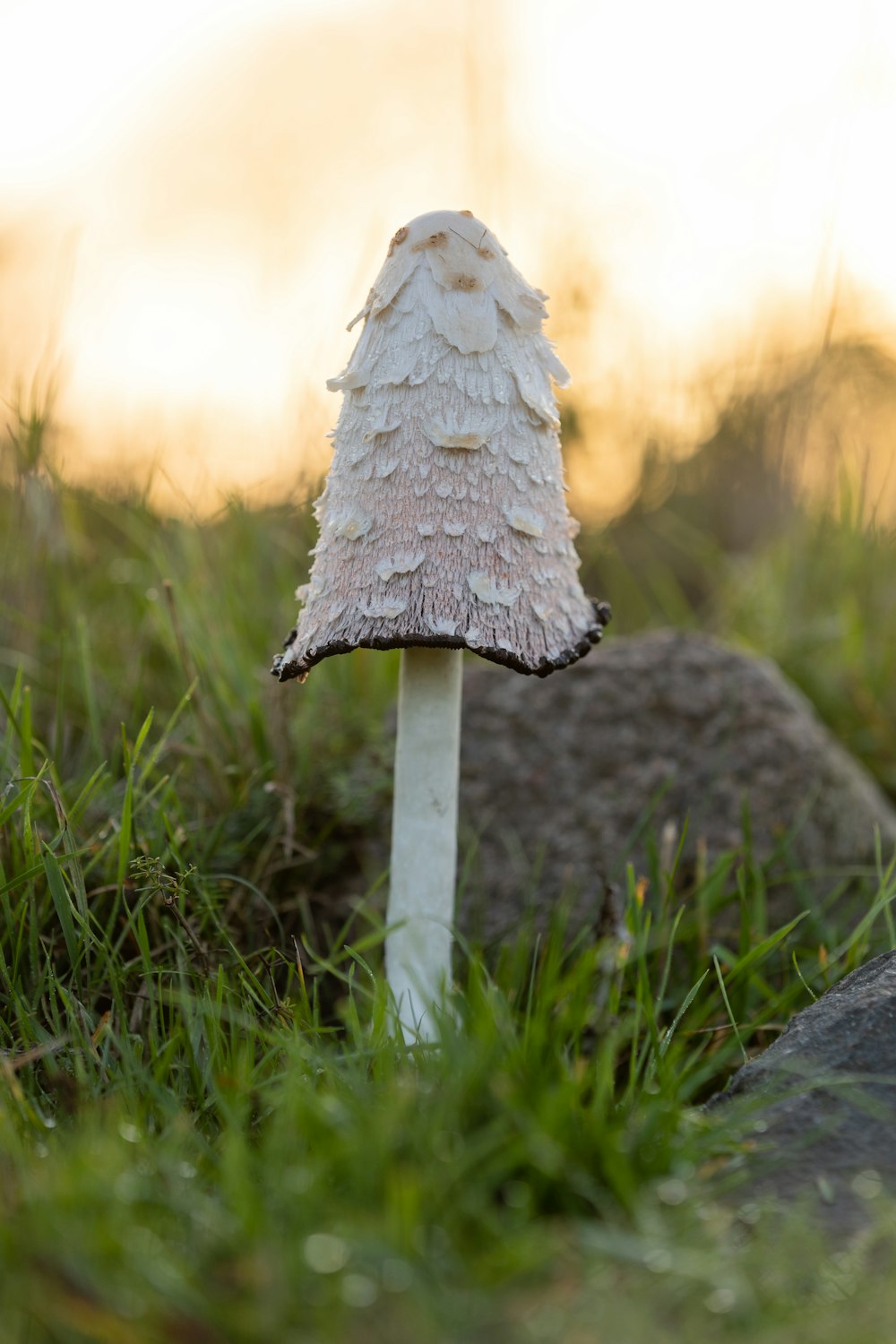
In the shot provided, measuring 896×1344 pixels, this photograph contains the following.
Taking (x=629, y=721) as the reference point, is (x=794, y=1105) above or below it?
below

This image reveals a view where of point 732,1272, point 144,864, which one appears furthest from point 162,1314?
point 144,864

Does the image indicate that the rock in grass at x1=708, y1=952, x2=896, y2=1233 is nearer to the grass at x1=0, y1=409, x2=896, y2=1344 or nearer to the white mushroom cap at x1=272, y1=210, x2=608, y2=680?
the grass at x1=0, y1=409, x2=896, y2=1344

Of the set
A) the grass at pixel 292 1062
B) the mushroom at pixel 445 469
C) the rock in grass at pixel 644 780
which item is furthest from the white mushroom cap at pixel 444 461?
the rock in grass at pixel 644 780

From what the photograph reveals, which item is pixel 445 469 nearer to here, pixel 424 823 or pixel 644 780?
pixel 424 823

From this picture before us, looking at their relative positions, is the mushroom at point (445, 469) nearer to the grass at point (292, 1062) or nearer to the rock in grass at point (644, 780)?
the grass at point (292, 1062)

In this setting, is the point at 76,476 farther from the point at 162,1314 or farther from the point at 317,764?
the point at 162,1314

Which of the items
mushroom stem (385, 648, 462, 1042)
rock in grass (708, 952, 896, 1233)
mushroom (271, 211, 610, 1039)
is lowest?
rock in grass (708, 952, 896, 1233)

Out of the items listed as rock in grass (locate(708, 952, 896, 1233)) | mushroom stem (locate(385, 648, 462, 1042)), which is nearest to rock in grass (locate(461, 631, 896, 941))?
mushroom stem (locate(385, 648, 462, 1042))
